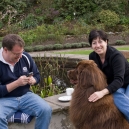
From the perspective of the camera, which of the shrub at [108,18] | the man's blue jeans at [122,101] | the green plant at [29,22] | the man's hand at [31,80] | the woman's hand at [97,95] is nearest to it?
the woman's hand at [97,95]

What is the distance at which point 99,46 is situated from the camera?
401 cm

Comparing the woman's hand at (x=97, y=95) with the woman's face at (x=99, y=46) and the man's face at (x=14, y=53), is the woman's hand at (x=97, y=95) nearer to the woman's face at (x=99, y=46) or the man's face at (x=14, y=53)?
the woman's face at (x=99, y=46)

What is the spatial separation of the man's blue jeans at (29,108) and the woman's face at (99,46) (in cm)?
98

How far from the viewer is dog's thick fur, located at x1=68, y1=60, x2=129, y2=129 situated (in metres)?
3.68

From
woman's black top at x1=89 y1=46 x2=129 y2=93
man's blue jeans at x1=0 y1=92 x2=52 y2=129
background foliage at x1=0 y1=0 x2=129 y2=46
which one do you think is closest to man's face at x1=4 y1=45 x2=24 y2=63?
man's blue jeans at x1=0 y1=92 x2=52 y2=129

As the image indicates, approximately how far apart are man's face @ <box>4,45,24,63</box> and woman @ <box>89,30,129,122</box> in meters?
0.97

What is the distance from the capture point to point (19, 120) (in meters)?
3.91

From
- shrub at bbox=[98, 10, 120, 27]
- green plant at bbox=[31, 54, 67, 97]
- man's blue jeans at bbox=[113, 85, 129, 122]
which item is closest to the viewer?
man's blue jeans at bbox=[113, 85, 129, 122]

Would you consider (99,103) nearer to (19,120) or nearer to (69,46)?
(19,120)

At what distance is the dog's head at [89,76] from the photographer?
3658 mm

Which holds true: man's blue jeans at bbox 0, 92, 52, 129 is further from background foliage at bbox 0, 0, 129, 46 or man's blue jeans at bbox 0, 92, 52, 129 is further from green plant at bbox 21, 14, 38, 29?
green plant at bbox 21, 14, 38, 29

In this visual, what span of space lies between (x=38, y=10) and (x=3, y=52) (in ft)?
56.3

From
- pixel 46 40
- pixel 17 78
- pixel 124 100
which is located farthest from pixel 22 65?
pixel 46 40

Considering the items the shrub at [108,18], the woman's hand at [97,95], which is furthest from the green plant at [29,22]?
the woman's hand at [97,95]
